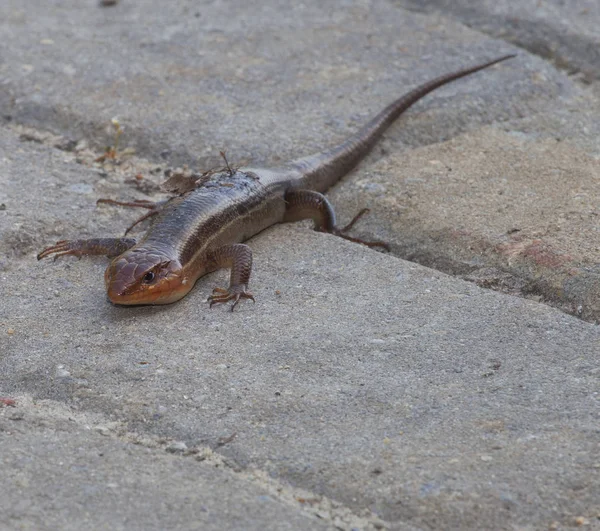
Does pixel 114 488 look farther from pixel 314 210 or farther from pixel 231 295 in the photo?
pixel 314 210

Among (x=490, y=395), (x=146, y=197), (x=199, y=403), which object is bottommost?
(x=146, y=197)

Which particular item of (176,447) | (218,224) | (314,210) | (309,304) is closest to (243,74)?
(314,210)

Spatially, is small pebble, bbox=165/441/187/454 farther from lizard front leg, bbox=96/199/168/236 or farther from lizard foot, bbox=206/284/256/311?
lizard front leg, bbox=96/199/168/236

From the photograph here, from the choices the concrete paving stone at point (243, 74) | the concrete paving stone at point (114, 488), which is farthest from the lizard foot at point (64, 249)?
the concrete paving stone at point (114, 488)

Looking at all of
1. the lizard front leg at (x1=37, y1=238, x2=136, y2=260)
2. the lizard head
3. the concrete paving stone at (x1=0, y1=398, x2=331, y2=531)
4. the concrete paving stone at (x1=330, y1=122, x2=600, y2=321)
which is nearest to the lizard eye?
the lizard head

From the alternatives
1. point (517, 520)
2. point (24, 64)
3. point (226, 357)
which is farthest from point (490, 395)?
point (24, 64)

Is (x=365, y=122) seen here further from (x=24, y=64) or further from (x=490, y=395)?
(x=490, y=395)
